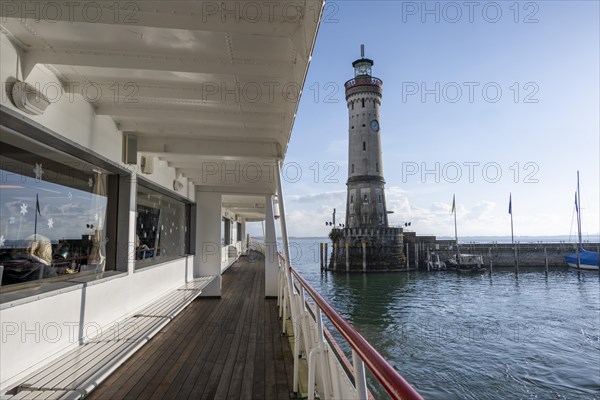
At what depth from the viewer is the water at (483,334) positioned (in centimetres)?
810

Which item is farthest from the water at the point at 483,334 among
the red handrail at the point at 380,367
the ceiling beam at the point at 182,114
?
the red handrail at the point at 380,367

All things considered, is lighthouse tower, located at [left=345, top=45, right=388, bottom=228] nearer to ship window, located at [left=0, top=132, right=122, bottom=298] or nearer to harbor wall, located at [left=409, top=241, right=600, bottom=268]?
harbor wall, located at [left=409, top=241, right=600, bottom=268]

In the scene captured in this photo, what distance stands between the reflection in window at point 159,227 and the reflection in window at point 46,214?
0.97m

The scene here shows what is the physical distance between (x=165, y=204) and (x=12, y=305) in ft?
12.9

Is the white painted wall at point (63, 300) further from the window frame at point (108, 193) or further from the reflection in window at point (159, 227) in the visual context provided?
the reflection in window at point (159, 227)

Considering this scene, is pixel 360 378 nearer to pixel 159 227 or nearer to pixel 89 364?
pixel 89 364

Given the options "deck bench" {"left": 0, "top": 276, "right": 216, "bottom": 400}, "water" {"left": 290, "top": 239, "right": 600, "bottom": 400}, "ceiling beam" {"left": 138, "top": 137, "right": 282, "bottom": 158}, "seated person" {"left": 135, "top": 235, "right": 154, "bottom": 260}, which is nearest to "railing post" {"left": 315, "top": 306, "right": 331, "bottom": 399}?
"deck bench" {"left": 0, "top": 276, "right": 216, "bottom": 400}

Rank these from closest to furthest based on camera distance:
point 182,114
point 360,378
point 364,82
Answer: point 360,378, point 182,114, point 364,82

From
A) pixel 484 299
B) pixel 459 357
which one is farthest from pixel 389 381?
pixel 484 299

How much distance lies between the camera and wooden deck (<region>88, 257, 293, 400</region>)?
285cm

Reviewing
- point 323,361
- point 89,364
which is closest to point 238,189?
point 89,364

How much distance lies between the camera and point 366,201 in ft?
106

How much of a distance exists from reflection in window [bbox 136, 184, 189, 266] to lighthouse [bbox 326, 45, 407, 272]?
25.6 metres

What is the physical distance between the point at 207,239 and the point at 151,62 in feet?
16.9
